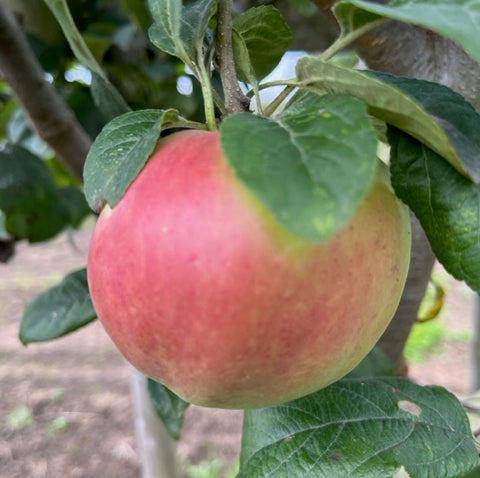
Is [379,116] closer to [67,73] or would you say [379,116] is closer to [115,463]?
[67,73]

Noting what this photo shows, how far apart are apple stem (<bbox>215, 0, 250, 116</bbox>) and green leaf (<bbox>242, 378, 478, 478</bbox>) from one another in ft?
0.95

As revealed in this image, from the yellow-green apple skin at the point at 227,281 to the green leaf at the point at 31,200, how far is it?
69 centimetres

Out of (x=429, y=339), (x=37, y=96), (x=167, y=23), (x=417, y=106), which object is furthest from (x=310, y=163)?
(x=429, y=339)

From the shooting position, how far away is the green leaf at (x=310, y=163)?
30cm

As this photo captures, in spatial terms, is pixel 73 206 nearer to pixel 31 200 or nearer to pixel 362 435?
pixel 31 200

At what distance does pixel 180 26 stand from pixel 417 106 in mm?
228

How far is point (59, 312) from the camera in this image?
31.3 inches

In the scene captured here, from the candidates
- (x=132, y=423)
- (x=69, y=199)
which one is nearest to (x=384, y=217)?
(x=69, y=199)

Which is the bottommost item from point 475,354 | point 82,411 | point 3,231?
point 82,411

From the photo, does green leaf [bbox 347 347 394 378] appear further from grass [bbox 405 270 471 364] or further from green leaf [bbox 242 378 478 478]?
grass [bbox 405 270 471 364]

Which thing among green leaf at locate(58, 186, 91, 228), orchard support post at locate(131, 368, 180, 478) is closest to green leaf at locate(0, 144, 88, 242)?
green leaf at locate(58, 186, 91, 228)

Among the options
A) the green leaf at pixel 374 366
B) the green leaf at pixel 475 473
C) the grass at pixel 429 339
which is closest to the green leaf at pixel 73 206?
the green leaf at pixel 374 366

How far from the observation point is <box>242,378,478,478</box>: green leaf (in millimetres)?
525

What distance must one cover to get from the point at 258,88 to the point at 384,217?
156 mm
